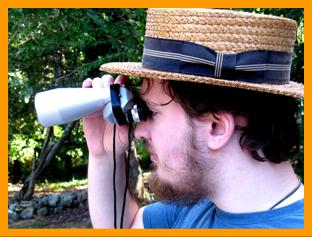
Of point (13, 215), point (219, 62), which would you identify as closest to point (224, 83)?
point (219, 62)

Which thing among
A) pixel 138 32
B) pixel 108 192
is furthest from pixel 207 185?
pixel 138 32

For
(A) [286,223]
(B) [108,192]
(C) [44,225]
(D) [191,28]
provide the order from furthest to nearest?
(C) [44,225]
(B) [108,192]
(D) [191,28]
(A) [286,223]

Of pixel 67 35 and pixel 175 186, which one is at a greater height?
pixel 67 35

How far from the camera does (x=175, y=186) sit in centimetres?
137

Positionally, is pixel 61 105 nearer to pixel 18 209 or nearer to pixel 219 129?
pixel 219 129

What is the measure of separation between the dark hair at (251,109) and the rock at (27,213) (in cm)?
520

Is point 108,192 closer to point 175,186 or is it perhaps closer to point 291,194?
point 175,186

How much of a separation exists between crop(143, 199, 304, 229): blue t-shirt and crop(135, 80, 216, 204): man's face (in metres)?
0.08

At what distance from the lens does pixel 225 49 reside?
1250 millimetres

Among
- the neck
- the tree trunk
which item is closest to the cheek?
the neck

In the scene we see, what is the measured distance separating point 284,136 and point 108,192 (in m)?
0.61

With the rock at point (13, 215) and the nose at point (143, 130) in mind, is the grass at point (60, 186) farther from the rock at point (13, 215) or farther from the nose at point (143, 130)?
the nose at point (143, 130)

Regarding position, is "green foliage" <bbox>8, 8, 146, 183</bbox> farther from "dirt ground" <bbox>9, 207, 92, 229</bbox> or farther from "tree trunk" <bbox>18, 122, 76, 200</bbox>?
"dirt ground" <bbox>9, 207, 92, 229</bbox>

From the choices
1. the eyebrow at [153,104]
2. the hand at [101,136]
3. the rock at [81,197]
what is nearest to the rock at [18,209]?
the rock at [81,197]
